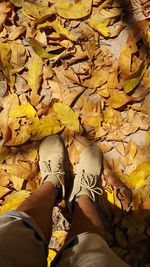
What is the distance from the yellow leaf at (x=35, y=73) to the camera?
202 centimetres

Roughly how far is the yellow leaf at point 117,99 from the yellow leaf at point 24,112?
376 mm

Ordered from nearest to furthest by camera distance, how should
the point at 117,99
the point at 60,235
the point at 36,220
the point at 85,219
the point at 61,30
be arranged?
1. the point at 36,220
2. the point at 85,219
3. the point at 60,235
4. the point at 117,99
5. the point at 61,30

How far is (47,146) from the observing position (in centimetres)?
195

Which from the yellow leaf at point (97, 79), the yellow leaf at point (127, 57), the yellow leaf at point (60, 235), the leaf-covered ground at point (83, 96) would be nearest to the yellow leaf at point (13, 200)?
the leaf-covered ground at point (83, 96)

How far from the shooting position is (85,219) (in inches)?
65.3

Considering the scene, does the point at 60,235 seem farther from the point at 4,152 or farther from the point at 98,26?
the point at 98,26

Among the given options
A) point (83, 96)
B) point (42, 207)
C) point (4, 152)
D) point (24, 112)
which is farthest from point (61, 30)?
point (42, 207)

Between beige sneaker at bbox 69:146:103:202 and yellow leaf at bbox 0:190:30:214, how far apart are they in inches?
8.5

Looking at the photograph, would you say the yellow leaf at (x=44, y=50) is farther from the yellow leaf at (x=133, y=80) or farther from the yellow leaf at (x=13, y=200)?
the yellow leaf at (x=13, y=200)

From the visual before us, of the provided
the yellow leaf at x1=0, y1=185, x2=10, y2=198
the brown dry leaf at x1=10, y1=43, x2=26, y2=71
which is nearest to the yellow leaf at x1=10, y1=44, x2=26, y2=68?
the brown dry leaf at x1=10, y1=43, x2=26, y2=71

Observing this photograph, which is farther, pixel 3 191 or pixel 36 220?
pixel 3 191

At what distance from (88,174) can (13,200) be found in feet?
1.20

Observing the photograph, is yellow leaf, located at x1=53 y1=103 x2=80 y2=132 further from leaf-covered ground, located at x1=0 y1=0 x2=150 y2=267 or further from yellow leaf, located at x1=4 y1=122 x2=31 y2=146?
yellow leaf, located at x1=4 y1=122 x2=31 y2=146

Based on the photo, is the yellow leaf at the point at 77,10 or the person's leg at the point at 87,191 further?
the yellow leaf at the point at 77,10
